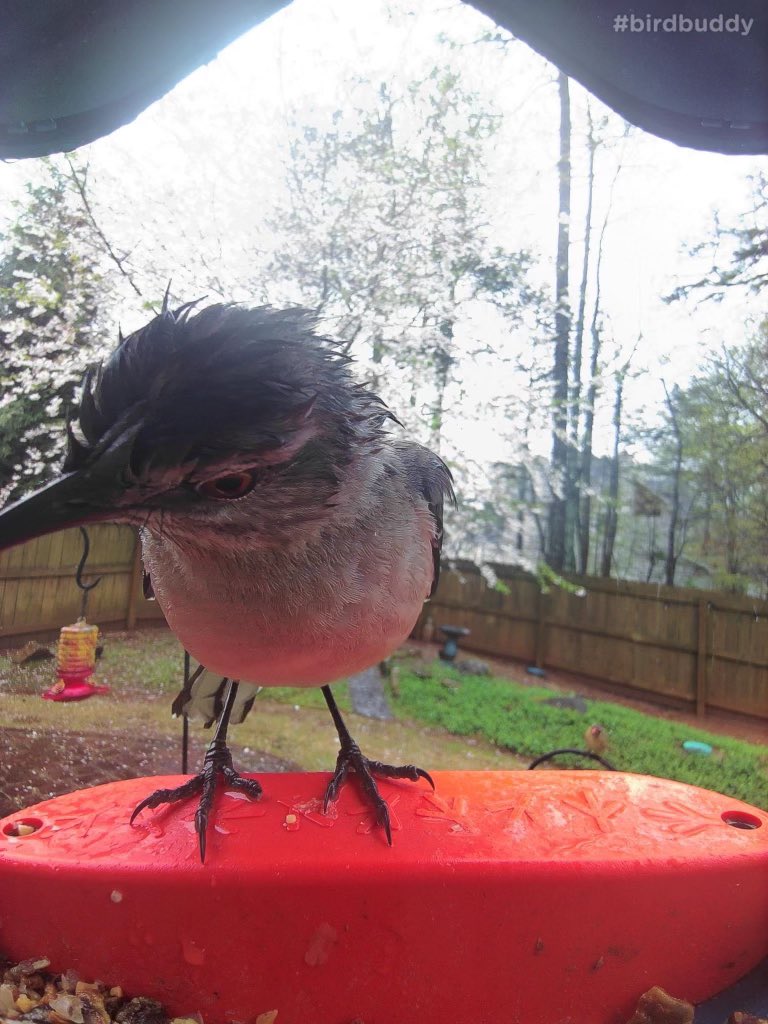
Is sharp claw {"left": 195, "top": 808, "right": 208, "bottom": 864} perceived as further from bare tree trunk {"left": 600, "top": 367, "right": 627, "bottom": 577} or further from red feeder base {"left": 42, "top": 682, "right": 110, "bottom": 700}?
bare tree trunk {"left": 600, "top": 367, "right": 627, "bottom": 577}

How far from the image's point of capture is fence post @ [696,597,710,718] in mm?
1536

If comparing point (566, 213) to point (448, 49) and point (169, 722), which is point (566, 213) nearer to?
point (448, 49)

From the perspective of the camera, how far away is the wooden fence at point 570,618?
0.95 m

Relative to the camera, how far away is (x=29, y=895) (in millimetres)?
635

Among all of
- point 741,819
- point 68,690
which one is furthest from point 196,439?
point 741,819

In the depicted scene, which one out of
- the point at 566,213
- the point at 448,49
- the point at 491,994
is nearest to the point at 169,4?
the point at 448,49

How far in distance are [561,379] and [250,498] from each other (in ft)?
4.64

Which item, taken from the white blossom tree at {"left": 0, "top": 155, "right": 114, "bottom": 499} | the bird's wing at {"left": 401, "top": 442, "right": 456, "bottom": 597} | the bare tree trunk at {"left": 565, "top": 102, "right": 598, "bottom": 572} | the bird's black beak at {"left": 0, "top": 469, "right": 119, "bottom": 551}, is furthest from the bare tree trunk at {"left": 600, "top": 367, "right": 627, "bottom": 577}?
the bird's black beak at {"left": 0, "top": 469, "right": 119, "bottom": 551}

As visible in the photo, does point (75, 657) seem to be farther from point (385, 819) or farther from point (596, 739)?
point (596, 739)

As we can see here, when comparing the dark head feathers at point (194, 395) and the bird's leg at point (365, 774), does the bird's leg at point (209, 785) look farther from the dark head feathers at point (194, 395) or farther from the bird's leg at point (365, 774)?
the dark head feathers at point (194, 395)

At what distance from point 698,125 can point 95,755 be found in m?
1.50

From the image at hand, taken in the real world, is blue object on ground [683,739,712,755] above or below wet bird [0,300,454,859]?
below

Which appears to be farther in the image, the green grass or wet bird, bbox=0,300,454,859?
the green grass

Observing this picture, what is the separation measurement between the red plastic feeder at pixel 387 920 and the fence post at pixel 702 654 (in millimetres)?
930
